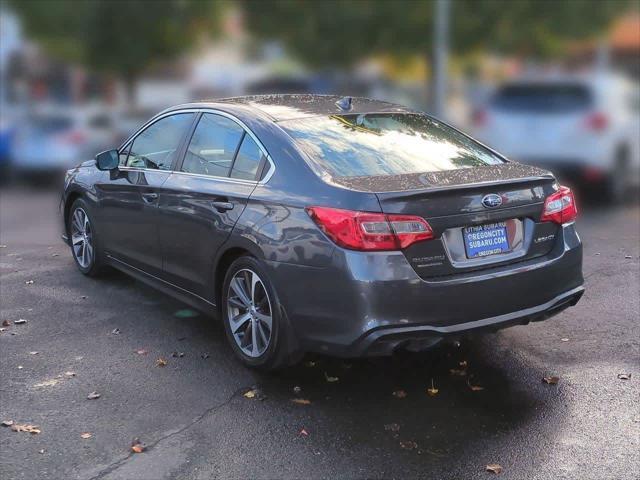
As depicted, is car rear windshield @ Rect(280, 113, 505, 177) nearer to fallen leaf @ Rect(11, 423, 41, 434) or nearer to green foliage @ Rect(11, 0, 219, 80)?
fallen leaf @ Rect(11, 423, 41, 434)

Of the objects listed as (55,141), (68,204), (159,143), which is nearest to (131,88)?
(55,141)

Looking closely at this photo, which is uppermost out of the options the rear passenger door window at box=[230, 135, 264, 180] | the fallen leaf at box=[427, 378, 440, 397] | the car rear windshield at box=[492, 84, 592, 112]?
the rear passenger door window at box=[230, 135, 264, 180]

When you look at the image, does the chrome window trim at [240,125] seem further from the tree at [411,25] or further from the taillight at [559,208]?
the tree at [411,25]

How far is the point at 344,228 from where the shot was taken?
403 cm

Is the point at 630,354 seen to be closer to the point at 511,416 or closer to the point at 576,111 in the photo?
the point at 511,416

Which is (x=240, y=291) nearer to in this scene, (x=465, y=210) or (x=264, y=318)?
(x=264, y=318)

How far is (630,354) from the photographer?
4.97 meters

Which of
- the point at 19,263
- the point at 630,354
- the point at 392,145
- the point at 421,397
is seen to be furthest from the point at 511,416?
the point at 19,263

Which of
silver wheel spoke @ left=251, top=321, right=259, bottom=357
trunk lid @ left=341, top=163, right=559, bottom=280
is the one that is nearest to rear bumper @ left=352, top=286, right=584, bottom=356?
trunk lid @ left=341, top=163, right=559, bottom=280

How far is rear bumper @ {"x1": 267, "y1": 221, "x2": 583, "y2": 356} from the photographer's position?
3996 millimetres

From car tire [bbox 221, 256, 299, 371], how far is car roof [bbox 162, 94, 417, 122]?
3.33 ft

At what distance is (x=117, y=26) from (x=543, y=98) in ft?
53.3

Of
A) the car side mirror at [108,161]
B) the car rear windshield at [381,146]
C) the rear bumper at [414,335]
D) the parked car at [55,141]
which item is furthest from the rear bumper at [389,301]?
the parked car at [55,141]

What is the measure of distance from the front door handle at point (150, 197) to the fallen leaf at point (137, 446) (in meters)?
2.09
